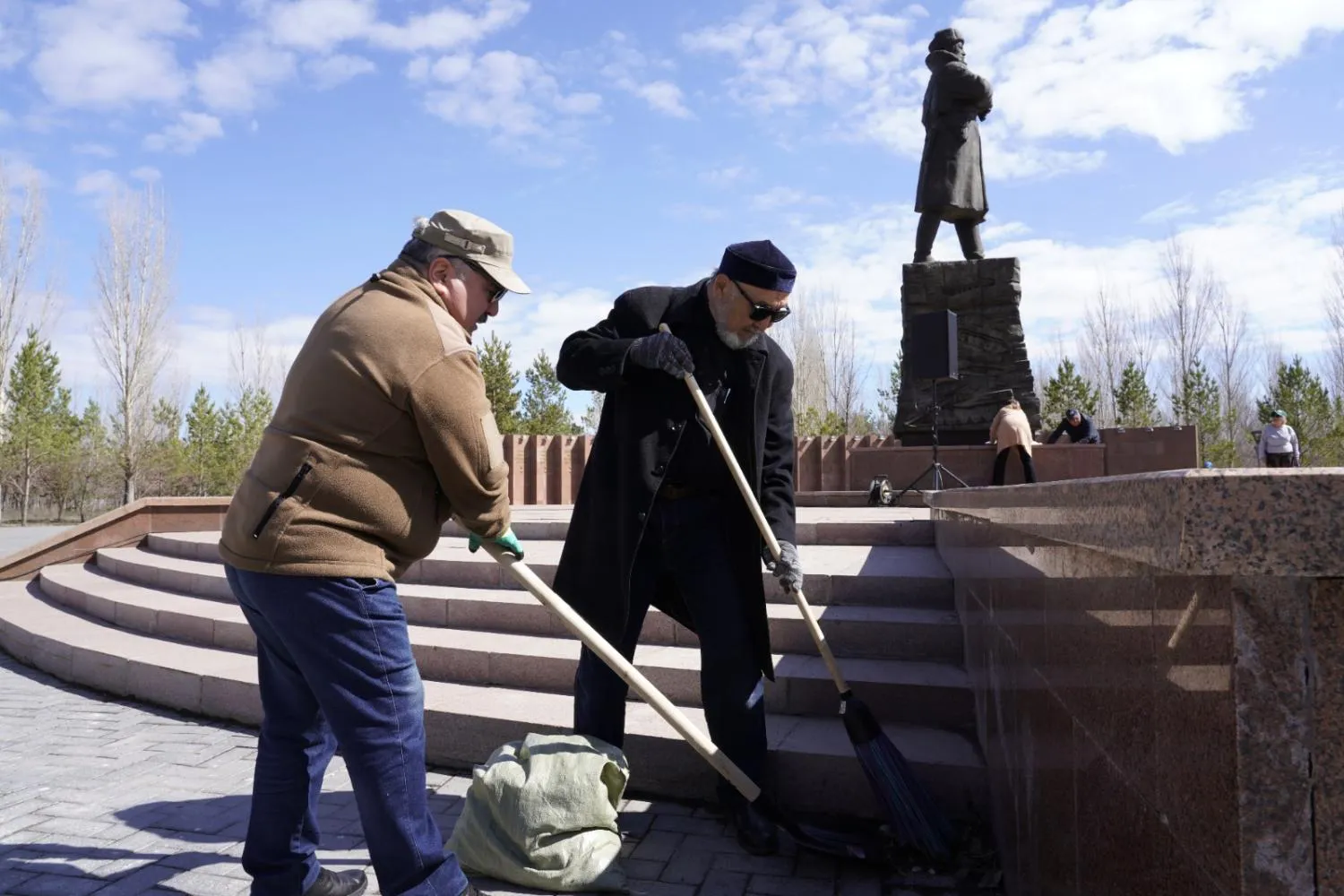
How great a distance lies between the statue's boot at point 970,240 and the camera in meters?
13.3

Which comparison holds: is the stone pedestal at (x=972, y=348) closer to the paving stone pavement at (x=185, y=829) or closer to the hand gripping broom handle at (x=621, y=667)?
the paving stone pavement at (x=185, y=829)

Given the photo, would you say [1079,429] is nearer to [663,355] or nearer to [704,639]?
[704,639]

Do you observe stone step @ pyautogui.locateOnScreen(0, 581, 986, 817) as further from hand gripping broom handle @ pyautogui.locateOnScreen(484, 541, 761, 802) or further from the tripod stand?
the tripod stand

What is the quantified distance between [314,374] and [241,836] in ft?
6.95

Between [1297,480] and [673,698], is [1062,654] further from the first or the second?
[673,698]

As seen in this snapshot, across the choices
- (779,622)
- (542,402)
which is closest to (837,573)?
(779,622)

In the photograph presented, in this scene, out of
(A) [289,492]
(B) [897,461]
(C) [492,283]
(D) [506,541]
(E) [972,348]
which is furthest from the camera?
(E) [972,348]

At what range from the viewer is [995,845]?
316 cm

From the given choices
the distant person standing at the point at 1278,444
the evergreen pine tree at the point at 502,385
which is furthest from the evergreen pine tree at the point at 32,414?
the distant person standing at the point at 1278,444

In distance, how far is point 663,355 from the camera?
3086 mm

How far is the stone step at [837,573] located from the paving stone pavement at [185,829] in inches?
62.4

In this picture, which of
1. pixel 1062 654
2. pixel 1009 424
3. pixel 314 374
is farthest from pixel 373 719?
pixel 1009 424

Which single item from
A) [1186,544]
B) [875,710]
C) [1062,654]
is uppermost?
[1186,544]

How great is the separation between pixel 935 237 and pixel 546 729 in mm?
11172
